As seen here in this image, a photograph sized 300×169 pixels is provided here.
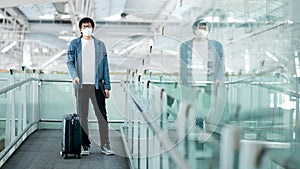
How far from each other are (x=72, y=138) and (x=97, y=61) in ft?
2.64

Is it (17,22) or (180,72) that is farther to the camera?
(17,22)

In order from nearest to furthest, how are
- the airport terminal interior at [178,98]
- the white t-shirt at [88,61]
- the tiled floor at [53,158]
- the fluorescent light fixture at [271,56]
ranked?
the airport terminal interior at [178,98] → the tiled floor at [53,158] → the white t-shirt at [88,61] → the fluorescent light fixture at [271,56]

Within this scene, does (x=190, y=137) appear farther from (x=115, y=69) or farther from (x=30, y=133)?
(x=115, y=69)

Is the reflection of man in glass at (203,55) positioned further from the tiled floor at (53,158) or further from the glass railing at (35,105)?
the glass railing at (35,105)

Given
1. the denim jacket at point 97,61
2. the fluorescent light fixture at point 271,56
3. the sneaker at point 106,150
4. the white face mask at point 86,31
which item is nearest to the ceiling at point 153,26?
the fluorescent light fixture at point 271,56

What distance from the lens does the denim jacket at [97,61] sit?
475cm

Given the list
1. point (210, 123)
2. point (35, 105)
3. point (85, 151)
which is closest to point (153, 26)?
point (35, 105)

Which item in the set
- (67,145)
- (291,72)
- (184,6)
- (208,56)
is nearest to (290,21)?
(291,72)

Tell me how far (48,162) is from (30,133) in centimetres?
176

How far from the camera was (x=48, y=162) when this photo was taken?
4.66 meters

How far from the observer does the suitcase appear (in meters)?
4.76

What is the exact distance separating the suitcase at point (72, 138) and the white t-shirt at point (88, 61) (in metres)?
0.44

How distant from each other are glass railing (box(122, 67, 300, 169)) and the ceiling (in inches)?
18.8

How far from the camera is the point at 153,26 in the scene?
60.2 feet
